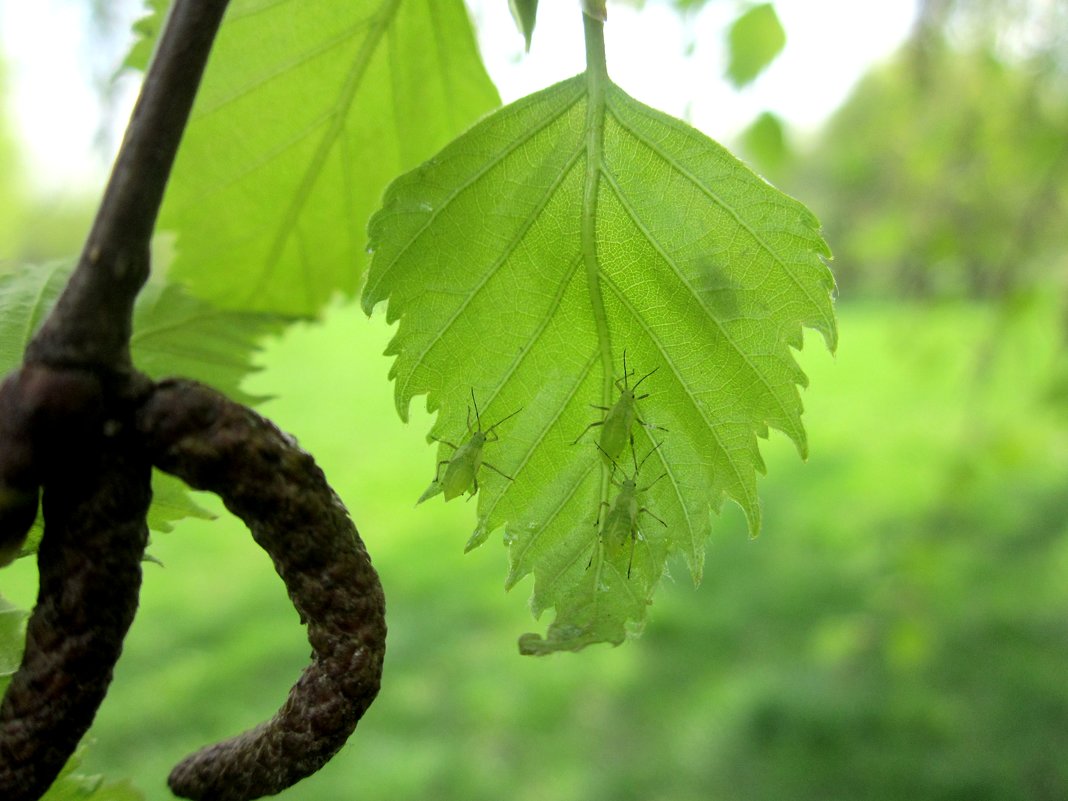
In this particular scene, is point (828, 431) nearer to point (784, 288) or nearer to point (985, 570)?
point (985, 570)

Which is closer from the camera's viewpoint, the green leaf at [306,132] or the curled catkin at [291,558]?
the curled catkin at [291,558]

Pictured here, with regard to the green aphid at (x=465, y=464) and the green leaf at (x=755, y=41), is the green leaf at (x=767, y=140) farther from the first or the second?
the green aphid at (x=465, y=464)

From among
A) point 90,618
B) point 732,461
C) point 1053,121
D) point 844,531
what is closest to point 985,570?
point 844,531

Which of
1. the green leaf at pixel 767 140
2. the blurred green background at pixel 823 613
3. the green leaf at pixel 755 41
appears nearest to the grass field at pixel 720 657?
the blurred green background at pixel 823 613

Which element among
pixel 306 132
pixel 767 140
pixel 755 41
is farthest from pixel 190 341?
pixel 767 140

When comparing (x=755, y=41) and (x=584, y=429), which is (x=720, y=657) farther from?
(x=584, y=429)

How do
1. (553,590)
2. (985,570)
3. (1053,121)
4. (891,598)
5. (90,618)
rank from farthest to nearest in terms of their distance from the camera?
(985,570) < (891,598) < (1053,121) < (553,590) < (90,618)

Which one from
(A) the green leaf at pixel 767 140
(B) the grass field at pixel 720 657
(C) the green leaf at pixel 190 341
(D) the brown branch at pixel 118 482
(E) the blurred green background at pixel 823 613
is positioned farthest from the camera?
(B) the grass field at pixel 720 657
